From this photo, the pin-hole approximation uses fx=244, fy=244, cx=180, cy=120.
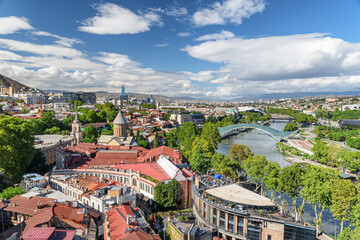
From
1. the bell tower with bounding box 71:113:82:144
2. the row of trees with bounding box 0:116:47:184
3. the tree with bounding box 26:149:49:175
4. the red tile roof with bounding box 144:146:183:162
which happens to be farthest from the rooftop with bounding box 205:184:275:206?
the bell tower with bounding box 71:113:82:144

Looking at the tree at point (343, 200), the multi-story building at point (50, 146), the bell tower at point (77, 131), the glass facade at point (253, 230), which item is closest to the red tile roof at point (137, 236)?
the glass facade at point (253, 230)

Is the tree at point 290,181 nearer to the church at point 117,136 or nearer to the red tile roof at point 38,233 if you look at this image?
the red tile roof at point 38,233

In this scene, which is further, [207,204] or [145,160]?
[145,160]

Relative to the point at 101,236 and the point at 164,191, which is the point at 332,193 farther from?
the point at 101,236

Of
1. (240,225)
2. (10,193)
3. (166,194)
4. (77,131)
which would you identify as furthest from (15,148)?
(240,225)

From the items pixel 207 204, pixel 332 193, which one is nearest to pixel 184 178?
pixel 207 204

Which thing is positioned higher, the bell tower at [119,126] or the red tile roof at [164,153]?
the bell tower at [119,126]
